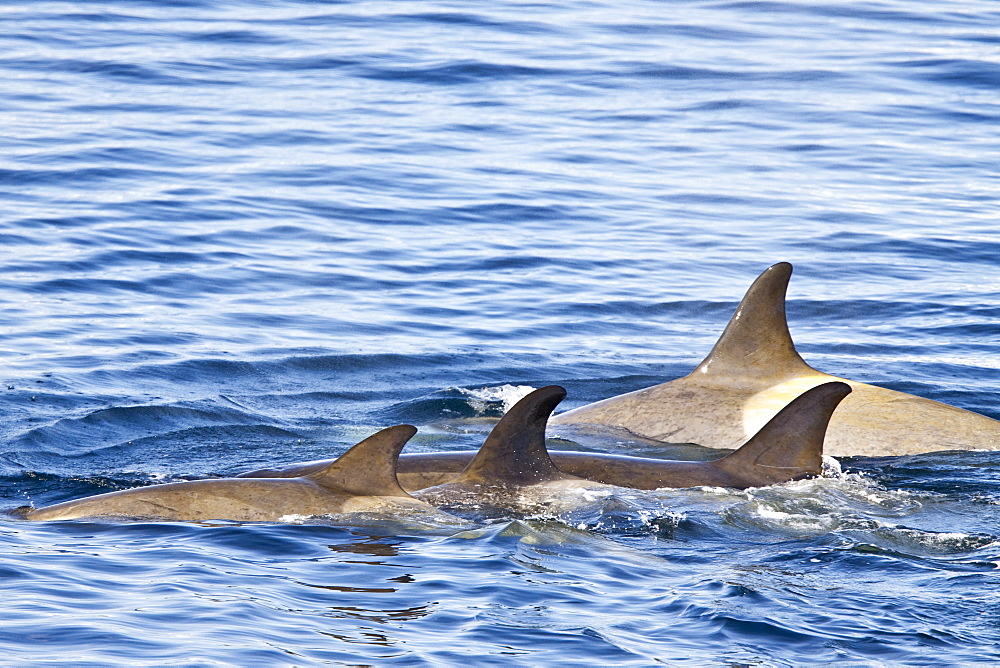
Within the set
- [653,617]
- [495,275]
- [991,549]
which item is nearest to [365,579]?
[653,617]

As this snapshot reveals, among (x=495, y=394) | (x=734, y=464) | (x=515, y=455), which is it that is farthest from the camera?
(x=495, y=394)

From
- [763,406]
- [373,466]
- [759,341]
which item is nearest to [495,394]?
[759,341]

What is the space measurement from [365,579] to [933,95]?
60.9 ft

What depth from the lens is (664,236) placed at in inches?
678

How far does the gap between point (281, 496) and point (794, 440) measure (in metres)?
3.03

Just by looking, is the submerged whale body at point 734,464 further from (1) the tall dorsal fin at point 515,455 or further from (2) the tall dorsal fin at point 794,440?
(1) the tall dorsal fin at point 515,455

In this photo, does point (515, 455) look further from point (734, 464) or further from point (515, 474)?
point (734, 464)

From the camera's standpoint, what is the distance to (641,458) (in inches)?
345

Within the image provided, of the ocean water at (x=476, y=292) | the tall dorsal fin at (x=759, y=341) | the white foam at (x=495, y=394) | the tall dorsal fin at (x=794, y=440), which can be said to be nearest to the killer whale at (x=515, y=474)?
the ocean water at (x=476, y=292)

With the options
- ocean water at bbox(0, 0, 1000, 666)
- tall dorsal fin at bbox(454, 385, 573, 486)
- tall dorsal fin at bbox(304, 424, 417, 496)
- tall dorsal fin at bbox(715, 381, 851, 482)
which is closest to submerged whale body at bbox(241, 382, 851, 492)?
tall dorsal fin at bbox(715, 381, 851, 482)

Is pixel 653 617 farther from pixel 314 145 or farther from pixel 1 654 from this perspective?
pixel 314 145

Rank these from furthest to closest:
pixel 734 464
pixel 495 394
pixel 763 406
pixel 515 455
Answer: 1. pixel 495 394
2. pixel 763 406
3. pixel 734 464
4. pixel 515 455

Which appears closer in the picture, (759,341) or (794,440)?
(794,440)

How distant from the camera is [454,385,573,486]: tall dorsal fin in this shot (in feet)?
25.8
